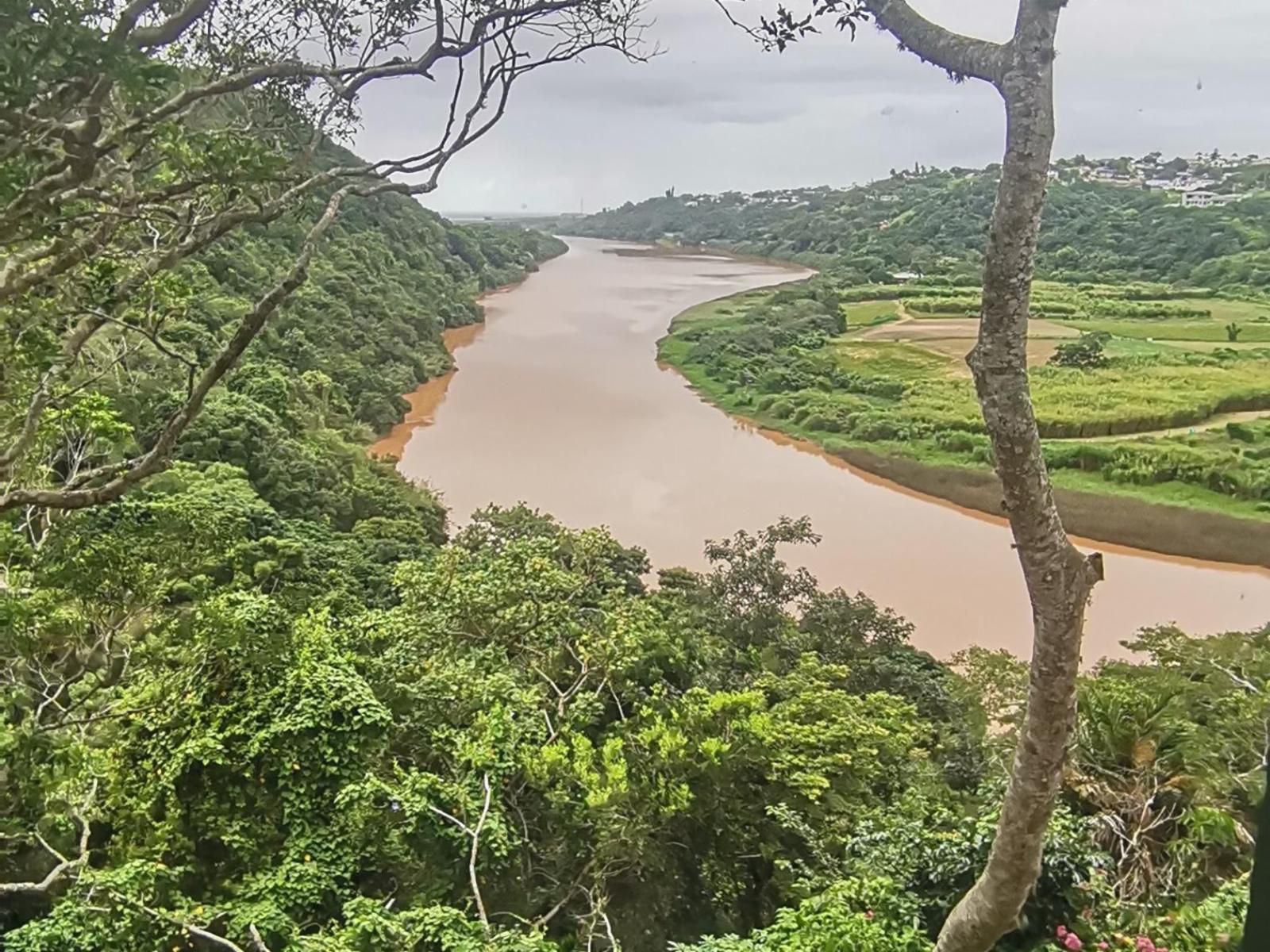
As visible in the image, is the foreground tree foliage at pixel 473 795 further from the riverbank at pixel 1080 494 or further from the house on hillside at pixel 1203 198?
the house on hillside at pixel 1203 198

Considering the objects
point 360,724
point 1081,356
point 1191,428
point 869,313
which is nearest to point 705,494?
point 1191,428

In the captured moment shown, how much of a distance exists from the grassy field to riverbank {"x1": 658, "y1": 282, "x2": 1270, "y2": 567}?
0.10 feet

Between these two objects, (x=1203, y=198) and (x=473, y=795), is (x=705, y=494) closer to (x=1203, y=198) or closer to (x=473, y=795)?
(x=473, y=795)

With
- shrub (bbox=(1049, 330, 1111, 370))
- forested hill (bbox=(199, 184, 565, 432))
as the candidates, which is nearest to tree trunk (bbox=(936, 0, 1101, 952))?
forested hill (bbox=(199, 184, 565, 432))

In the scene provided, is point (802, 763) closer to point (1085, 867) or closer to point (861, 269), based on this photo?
point (1085, 867)

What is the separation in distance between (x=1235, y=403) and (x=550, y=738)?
38.6 ft

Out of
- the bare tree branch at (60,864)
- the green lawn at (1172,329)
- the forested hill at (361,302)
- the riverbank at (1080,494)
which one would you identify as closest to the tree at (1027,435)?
the bare tree branch at (60,864)

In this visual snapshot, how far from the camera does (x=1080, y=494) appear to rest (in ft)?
30.4

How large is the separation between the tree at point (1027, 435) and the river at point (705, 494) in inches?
221

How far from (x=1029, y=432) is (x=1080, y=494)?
901cm

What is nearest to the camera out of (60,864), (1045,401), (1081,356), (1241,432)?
(60,864)

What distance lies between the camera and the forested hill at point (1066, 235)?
1722 centimetres

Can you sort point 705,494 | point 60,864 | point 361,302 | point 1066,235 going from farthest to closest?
1. point 1066,235
2. point 361,302
3. point 705,494
4. point 60,864

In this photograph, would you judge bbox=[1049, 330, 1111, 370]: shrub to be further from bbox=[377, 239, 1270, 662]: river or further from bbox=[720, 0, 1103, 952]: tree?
bbox=[720, 0, 1103, 952]: tree
